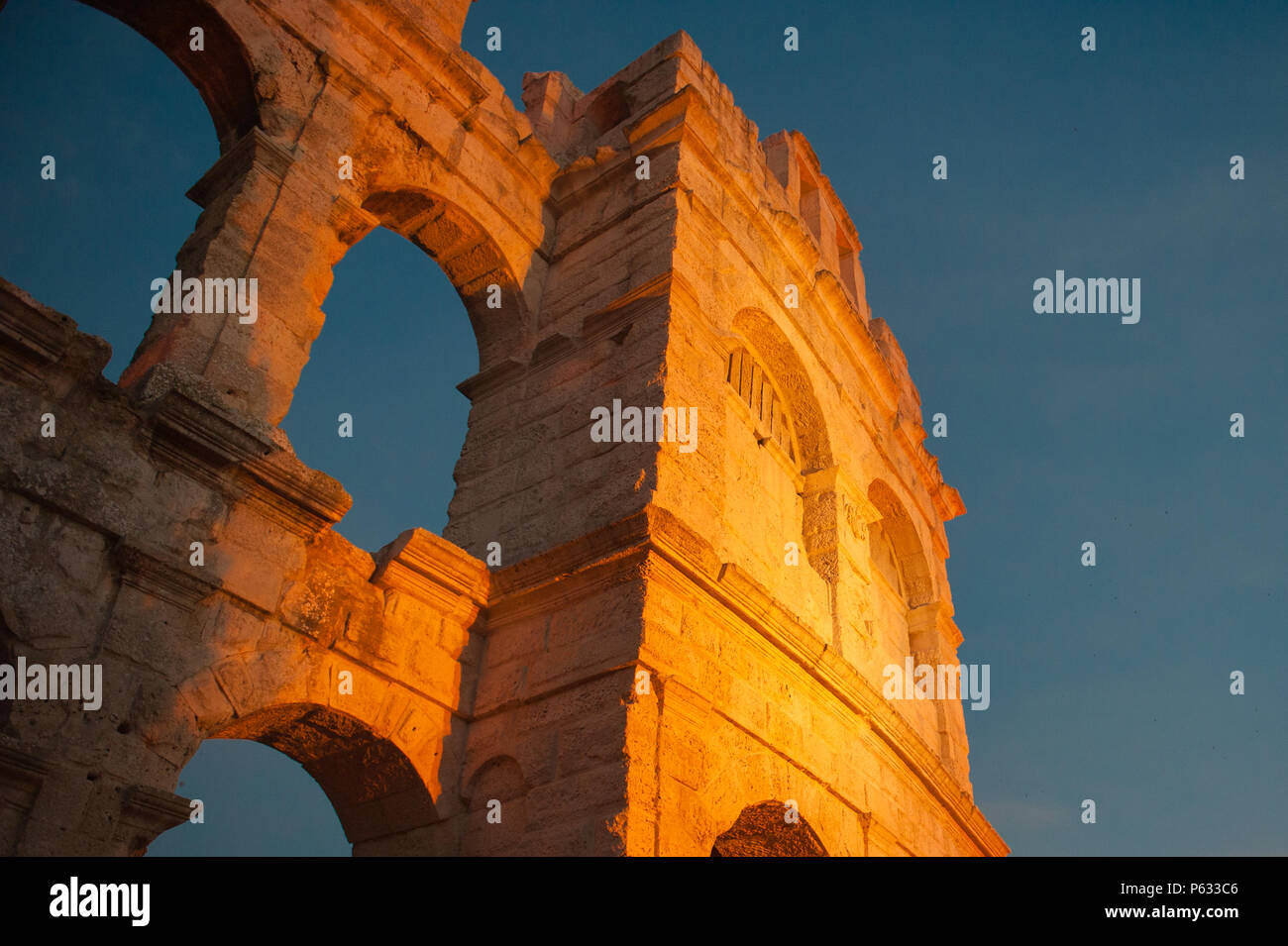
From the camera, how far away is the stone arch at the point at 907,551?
10.9 meters

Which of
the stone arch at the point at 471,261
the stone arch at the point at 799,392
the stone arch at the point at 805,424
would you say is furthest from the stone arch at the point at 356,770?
the stone arch at the point at 799,392

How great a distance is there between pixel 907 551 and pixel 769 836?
5328 mm

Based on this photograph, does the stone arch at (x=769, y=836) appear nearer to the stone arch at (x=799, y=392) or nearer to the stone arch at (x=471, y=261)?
the stone arch at (x=799, y=392)

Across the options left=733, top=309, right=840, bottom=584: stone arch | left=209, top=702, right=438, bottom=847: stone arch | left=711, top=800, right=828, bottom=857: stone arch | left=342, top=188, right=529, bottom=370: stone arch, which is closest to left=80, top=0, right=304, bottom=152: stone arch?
left=342, top=188, right=529, bottom=370: stone arch

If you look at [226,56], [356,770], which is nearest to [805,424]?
[356,770]

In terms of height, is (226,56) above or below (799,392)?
above

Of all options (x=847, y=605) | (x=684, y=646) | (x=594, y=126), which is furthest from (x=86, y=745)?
(x=594, y=126)

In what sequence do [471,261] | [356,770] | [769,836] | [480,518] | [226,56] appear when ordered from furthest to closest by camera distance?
[471,261] < [480,518] < [769,836] < [226,56] < [356,770]

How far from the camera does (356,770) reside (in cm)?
557

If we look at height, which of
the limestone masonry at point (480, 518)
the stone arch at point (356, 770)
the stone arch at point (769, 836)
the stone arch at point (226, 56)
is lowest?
the stone arch at point (769, 836)

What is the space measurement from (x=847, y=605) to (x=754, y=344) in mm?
2444

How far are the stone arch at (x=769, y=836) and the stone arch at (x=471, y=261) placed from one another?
3.74m

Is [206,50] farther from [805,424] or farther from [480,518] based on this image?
[805,424]

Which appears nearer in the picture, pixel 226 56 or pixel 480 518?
pixel 226 56
